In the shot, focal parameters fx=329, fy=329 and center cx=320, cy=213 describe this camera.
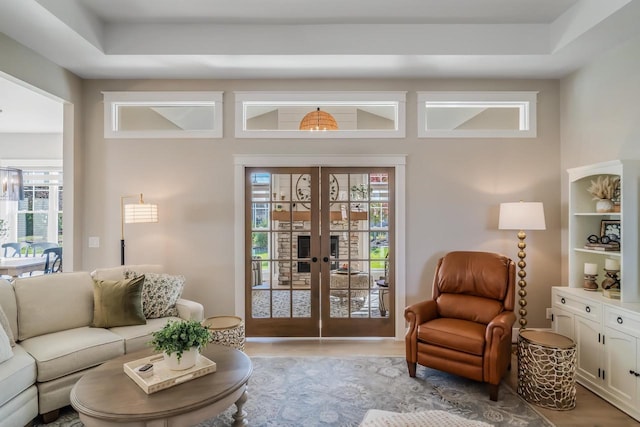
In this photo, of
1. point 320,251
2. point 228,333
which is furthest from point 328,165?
point 228,333

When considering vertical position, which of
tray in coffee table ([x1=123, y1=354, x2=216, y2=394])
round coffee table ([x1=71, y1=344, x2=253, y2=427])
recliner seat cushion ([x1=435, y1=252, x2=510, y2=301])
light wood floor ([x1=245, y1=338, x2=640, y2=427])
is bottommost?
light wood floor ([x1=245, y1=338, x2=640, y2=427])

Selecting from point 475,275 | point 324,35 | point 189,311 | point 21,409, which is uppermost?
point 324,35

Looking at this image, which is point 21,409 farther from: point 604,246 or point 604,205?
point 604,205

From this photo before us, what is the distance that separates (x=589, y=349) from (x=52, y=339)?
428 cm

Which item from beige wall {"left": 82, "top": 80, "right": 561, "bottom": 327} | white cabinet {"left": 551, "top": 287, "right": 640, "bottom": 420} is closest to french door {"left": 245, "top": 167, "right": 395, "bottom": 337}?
beige wall {"left": 82, "top": 80, "right": 561, "bottom": 327}

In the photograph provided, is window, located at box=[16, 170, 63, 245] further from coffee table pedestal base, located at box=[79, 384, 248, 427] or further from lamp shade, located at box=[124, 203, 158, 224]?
coffee table pedestal base, located at box=[79, 384, 248, 427]

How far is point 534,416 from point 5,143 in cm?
844

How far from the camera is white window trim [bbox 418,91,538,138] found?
3715 millimetres

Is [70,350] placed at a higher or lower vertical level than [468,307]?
lower

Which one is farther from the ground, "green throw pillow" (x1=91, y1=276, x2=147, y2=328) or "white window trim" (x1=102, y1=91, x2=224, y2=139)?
"white window trim" (x1=102, y1=91, x2=224, y2=139)

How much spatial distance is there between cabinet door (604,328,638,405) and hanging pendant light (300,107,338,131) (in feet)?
10.0

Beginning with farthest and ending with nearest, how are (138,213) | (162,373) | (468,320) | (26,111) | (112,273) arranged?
(26,111)
(138,213)
(112,273)
(468,320)
(162,373)

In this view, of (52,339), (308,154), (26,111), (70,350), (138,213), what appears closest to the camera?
(70,350)

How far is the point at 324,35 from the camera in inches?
123
